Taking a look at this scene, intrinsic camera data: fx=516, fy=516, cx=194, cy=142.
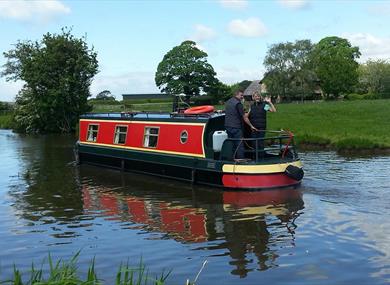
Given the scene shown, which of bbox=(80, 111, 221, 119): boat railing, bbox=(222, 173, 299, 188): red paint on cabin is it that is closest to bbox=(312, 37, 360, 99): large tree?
bbox=(80, 111, 221, 119): boat railing

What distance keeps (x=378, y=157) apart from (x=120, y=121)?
9072 mm

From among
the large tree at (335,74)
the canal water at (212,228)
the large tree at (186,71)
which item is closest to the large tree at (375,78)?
the large tree at (335,74)

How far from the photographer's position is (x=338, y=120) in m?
31.0

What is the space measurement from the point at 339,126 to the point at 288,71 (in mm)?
49607

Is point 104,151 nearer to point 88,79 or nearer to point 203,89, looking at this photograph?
point 88,79

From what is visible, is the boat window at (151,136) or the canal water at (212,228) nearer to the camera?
the canal water at (212,228)

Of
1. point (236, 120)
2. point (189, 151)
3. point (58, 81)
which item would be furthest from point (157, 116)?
point (58, 81)

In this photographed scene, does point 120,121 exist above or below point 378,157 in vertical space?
above

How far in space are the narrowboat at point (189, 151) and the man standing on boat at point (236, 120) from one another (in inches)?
5.5

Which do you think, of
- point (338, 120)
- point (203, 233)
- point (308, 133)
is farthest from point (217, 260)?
point (338, 120)

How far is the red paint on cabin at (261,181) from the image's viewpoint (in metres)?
12.4

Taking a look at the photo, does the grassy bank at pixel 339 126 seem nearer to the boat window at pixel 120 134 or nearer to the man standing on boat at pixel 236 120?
the boat window at pixel 120 134

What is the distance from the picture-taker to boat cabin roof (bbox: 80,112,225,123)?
47.3 ft

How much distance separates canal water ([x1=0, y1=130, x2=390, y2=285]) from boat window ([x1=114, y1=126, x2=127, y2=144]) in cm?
239
